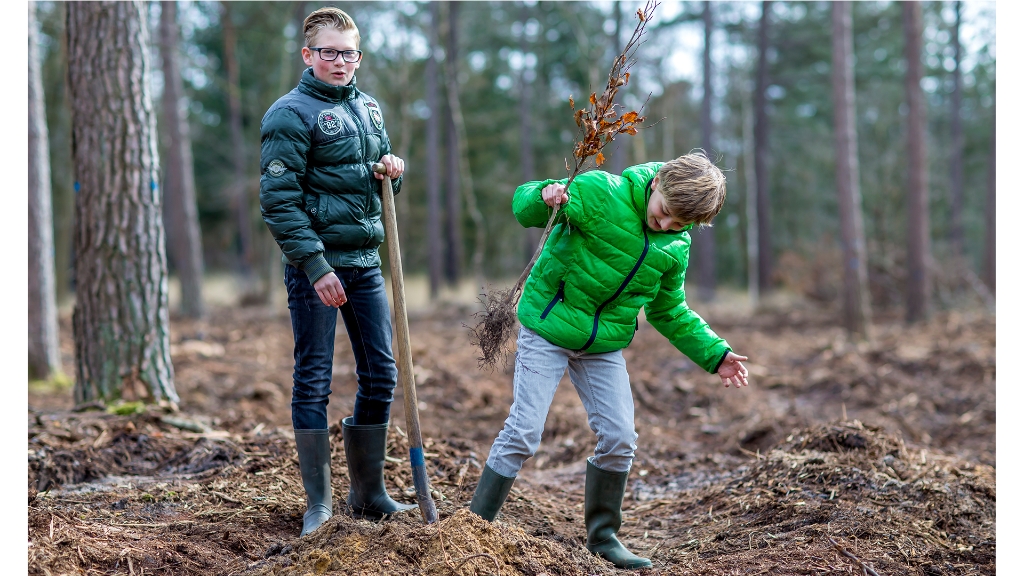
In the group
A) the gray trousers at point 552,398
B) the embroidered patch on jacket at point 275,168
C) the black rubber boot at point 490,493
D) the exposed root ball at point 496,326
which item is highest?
the embroidered patch on jacket at point 275,168

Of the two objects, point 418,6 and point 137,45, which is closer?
point 137,45

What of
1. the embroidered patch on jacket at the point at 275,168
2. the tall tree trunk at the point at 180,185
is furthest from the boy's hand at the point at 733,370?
the tall tree trunk at the point at 180,185

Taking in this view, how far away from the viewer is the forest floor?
118 inches

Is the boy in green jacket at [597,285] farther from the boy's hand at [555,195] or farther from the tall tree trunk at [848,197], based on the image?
the tall tree trunk at [848,197]

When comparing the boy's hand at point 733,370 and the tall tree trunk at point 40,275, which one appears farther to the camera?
the tall tree trunk at point 40,275

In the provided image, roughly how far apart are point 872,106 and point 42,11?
83.7ft

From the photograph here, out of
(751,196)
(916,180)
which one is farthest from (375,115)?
(751,196)

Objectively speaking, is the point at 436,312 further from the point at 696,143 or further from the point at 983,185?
the point at 983,185

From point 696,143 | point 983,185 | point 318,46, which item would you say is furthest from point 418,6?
point 983,185

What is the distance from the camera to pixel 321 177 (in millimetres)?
3266

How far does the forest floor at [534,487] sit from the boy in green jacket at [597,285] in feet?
1.32

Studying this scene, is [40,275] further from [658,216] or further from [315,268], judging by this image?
[658,216]

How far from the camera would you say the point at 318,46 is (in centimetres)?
323

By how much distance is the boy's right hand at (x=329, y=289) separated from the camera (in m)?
3.11
